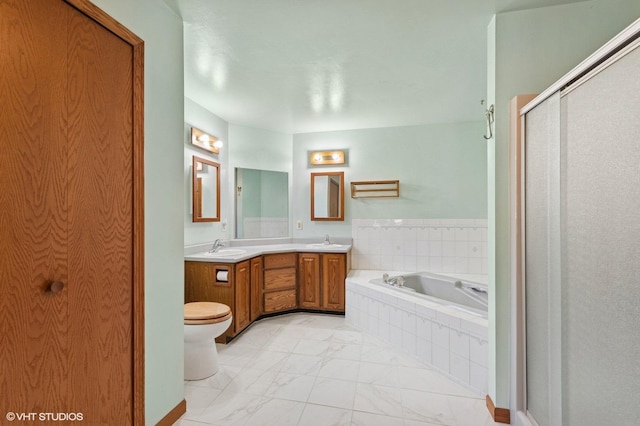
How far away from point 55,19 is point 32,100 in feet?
1.09

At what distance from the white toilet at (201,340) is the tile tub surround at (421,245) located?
2.05 m

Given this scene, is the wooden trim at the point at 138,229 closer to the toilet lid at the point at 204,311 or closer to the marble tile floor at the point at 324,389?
the marble tile floor at the point at 324,389

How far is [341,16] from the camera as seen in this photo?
163cm

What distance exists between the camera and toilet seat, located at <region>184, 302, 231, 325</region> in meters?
1.96

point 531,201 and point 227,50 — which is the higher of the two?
point 227,50

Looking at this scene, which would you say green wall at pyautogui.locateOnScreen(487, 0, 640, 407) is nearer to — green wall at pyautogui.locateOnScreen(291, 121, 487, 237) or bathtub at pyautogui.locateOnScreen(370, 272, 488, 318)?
bathtub at pyautogui.locateOnScreen(370, 272, 488, 318)

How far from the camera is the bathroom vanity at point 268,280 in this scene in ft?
8.36

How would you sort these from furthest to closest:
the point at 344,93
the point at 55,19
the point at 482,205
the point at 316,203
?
the point at 316,203, the point at 482,205, the point at 344,93, the point at 55,19

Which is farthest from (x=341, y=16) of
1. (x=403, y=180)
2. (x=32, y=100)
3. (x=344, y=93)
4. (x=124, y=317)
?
(x=403, y=180)

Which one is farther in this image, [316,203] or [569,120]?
[316,203]

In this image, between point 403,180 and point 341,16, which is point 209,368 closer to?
point 341,16

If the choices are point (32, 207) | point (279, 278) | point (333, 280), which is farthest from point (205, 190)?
point (32, 207)

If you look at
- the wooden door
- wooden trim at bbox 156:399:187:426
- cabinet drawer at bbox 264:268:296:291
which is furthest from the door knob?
cabinet drawer at bbox 264:268:296:291

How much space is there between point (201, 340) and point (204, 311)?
0.65 ft
